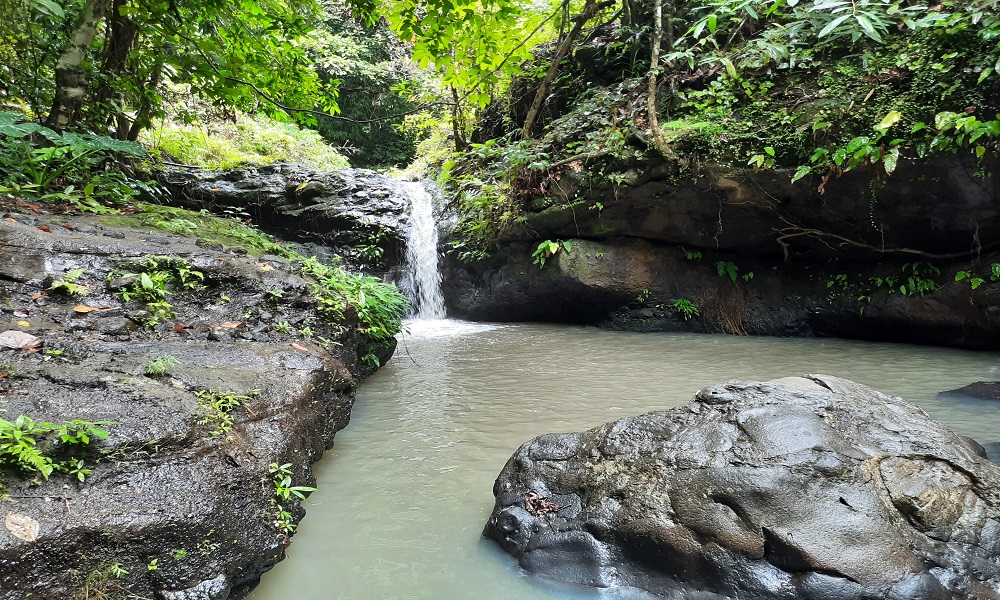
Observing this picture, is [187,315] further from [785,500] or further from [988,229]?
[988,229]

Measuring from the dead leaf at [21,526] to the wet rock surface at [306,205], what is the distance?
26.6ft

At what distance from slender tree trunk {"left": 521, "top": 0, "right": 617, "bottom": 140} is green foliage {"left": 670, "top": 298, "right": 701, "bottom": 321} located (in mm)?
4107

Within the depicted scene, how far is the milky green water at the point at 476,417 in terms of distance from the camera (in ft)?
7.63

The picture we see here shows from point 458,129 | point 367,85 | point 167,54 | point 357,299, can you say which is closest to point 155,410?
point 357,299

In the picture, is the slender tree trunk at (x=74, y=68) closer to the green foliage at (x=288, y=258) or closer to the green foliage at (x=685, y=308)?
the green foliage at (x=288, y=258)

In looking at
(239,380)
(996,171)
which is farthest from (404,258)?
(996,171)

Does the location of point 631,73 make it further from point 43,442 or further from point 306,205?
point 43,442

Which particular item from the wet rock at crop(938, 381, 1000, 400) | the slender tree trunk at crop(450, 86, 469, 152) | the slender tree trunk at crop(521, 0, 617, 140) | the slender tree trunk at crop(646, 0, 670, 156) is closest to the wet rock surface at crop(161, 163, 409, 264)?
the slender tree trunk at crop(521, 0, 617, 140)

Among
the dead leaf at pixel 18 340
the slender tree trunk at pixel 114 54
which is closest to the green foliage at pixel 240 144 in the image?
the slender tree trunk at pixel 114 54

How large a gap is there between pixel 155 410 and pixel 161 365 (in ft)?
1.63

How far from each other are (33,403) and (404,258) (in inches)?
308

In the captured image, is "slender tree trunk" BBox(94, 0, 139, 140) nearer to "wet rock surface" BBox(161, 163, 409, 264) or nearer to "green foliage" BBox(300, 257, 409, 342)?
"wet rock surface" BBox(161, 163, 409, 264)

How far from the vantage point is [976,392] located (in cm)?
446

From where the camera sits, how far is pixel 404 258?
991cm
